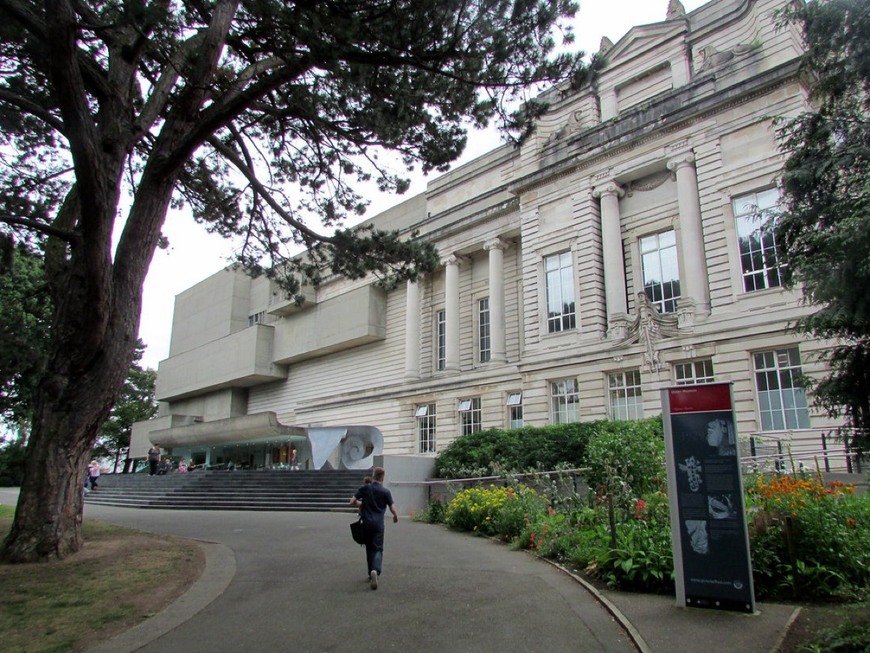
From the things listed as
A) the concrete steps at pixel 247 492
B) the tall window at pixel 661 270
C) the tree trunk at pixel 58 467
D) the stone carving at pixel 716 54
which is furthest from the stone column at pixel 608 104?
the tree trunk at pixel 58 467

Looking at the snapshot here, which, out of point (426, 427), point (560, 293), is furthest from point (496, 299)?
point (426, 427)

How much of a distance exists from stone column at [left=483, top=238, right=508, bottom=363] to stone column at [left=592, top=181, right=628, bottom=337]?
6069 millimetres

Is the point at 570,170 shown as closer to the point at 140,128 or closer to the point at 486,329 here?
the point at 486,329

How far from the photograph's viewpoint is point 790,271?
867cm

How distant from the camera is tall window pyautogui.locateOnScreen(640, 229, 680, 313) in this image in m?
23.1

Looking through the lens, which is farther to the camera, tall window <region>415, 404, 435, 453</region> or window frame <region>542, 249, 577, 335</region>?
tall window <region>415, 404, 435, 453</region>

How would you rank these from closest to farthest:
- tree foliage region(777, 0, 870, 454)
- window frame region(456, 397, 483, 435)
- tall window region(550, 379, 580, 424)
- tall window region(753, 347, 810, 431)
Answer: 1. tree foliage region(777, 0, 870, 454)
2. tall window region(753, 347, 810, 431)
3. tall window region(550, 379, 580, 424)
4. window frame region(456, 397, 483, 435)

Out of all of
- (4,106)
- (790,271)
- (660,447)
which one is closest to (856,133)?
(790,271)

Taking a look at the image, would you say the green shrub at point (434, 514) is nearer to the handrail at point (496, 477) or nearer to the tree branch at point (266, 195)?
the handrail at point (496, 477)

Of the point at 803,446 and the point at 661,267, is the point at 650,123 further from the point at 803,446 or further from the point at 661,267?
the point at 803,446

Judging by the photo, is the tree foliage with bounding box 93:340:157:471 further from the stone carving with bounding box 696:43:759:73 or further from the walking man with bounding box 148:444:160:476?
the stone carving with bounding box 696:43:759:73

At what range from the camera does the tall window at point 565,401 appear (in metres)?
24.7

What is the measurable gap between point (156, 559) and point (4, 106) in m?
8.65

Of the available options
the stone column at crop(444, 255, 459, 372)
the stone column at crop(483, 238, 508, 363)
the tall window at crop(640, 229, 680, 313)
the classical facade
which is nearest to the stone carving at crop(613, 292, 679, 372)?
the classical facade
